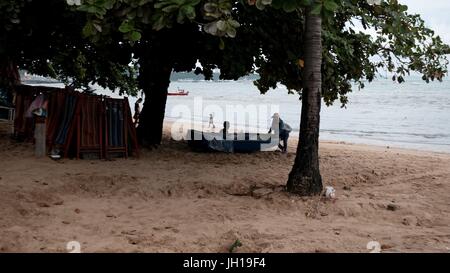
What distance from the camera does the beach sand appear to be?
5.21 m

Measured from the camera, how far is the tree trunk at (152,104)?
1242cm

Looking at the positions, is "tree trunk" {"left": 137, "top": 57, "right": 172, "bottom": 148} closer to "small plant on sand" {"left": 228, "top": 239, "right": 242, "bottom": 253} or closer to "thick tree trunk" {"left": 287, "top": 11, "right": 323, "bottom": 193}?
"thick tree trunk" {"left": 287, "top": 11, "right": 323, "bottom": 193}

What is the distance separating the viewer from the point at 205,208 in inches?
267

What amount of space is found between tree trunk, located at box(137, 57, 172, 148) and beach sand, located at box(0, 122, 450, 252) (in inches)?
78.1

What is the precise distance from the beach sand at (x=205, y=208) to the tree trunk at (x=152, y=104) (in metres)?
1.98

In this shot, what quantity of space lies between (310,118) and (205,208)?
2.23 metres

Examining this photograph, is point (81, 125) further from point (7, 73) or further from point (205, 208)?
point (7, 73)

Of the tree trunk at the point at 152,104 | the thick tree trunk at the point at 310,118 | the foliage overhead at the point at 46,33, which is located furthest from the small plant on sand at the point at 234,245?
the tree trunk at the point at 152,104

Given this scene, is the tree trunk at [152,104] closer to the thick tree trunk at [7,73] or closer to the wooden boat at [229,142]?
the wooden boat at [229,142]

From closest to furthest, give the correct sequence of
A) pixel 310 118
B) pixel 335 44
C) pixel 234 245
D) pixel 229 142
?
1. pixel 234 245
2. pixel 310 118
3. pixel 335 44
4. pixel 229 142

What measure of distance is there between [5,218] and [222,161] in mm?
5748

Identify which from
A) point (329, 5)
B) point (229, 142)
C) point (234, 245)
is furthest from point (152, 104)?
point (329, 5)

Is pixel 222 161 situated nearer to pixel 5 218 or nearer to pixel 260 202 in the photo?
pixel 260 202

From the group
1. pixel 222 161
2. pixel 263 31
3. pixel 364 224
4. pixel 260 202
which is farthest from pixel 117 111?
pixel 364 224
